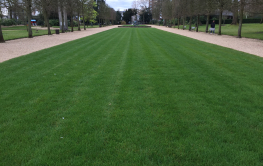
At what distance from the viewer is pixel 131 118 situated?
3.55 m

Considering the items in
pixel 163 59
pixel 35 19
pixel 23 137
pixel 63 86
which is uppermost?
pixel 35 19

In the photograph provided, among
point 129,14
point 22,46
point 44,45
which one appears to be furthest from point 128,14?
point 22,46

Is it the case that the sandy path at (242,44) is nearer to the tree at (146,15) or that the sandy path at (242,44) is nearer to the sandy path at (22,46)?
the sandy path at (22,46)

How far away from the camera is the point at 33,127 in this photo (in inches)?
128

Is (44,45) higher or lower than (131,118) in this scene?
higher

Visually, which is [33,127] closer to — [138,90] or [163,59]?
[138,90]

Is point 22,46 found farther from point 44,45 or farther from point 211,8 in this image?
point 211,8

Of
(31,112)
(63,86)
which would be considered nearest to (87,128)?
(31,112)

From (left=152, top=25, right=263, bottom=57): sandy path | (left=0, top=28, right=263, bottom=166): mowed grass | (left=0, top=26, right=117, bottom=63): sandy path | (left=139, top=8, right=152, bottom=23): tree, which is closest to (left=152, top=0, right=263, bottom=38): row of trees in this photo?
(left=152, top=25, right=263, bottom=57): sandy path

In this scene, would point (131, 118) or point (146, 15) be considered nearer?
point (131, 118)

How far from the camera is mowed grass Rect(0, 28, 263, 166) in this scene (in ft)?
8.55

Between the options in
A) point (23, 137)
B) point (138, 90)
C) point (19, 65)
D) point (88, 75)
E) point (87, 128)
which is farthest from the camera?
point (19, 65)

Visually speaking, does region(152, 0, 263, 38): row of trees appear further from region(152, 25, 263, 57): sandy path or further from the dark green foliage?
the dark green foliage

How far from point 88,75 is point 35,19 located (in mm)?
70287
